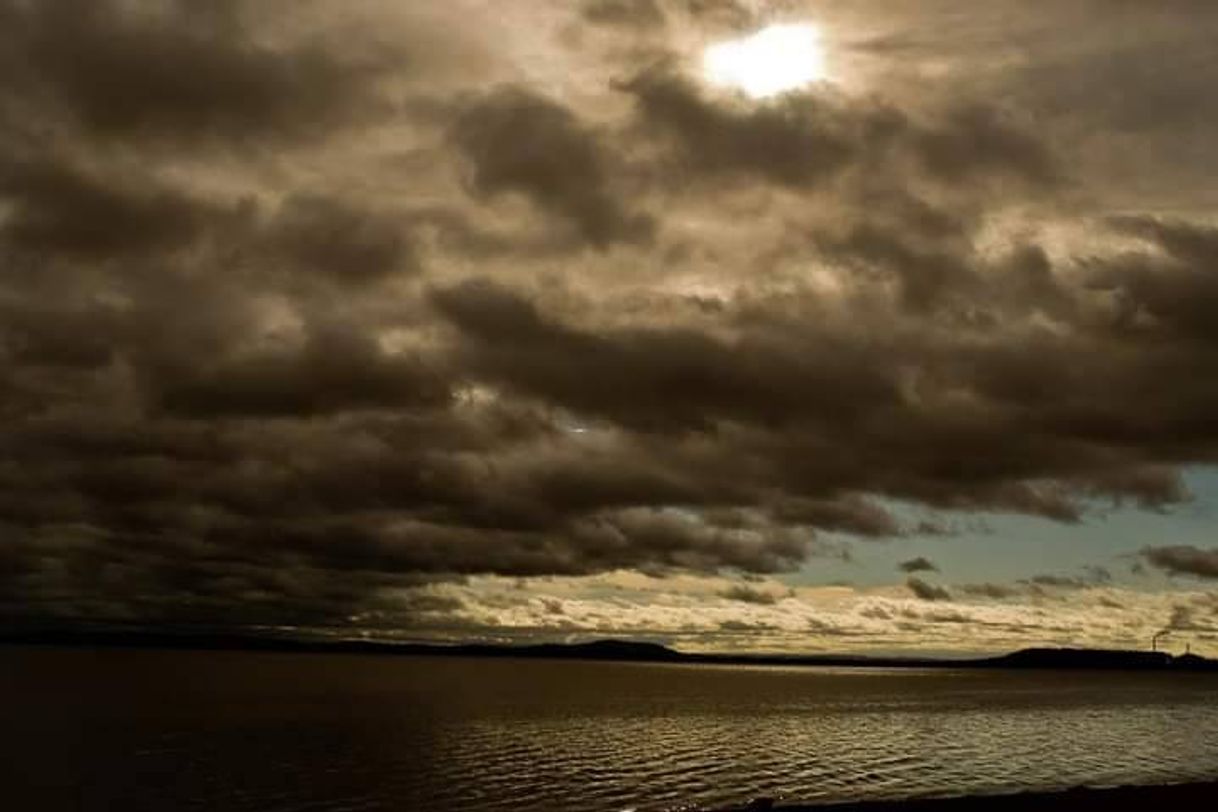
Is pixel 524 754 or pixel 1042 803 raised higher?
pixel 1042 803

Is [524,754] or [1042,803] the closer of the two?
[1042,803]

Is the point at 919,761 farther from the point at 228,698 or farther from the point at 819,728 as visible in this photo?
the point at 228,698

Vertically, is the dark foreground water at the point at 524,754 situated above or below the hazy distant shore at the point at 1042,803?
below

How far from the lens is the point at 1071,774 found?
297 feet

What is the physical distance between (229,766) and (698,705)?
115m

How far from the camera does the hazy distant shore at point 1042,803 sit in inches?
2203

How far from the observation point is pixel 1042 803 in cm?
5659

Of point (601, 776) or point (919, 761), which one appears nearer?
point (601, 776)

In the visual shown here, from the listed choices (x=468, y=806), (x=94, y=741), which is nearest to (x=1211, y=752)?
(x=468, y=806)

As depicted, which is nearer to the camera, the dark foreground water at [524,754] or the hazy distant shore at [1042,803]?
the hazy distant shore at [1042,803]

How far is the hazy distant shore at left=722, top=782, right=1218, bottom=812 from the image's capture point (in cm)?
5597

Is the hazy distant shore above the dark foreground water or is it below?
above

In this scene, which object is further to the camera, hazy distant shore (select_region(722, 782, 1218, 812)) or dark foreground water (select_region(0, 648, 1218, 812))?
dark foreground water (select_region(0, 648, 1218, 812))

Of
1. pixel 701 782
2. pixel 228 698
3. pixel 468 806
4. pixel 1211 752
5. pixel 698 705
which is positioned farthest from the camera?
pixel 698 705
